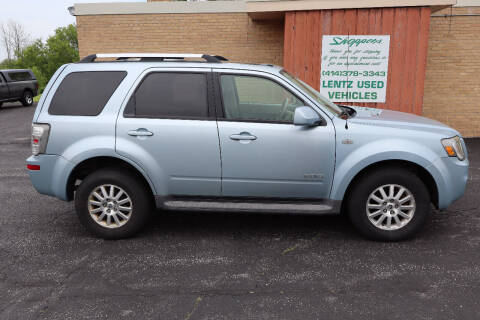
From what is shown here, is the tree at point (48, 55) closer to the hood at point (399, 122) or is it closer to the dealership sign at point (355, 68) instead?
the dealership sign at point (355, 68)

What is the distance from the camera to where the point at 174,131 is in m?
4.62

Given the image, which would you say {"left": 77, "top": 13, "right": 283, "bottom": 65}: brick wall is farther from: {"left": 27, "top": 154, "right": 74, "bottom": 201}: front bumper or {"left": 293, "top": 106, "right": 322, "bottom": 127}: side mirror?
{"left": 27, "top": 154, "right": 74, "bottom": 201}: front bumper

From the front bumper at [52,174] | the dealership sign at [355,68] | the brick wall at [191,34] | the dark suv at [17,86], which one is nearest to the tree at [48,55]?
the dark suv at [17,86]

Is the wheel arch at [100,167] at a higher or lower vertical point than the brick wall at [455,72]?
lower

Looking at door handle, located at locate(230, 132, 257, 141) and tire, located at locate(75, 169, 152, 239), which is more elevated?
door handle, located at locate(230, 132, 257, 141)

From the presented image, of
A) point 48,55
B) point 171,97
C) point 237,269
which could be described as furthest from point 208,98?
point 48,55

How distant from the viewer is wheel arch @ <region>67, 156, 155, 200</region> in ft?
15.6

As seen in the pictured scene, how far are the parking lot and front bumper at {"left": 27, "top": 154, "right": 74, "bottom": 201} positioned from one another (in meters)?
0.59

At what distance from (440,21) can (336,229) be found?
836cm

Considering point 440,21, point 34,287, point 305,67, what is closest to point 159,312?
point 34,287

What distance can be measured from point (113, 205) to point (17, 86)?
71.2ft

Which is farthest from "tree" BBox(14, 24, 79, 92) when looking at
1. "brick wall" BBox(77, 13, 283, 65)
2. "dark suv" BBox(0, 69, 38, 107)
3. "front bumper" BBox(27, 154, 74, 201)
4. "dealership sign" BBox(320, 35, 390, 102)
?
"front bumper" BBox(27, 154, 74, 201)

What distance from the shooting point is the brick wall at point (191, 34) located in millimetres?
11820

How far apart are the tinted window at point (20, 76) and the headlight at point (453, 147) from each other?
2348 cm
